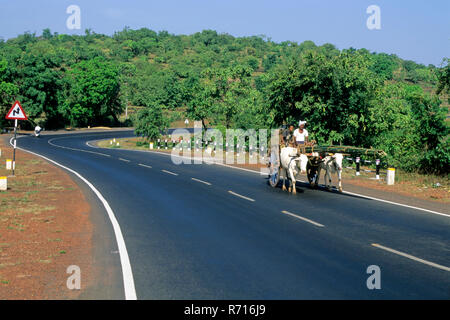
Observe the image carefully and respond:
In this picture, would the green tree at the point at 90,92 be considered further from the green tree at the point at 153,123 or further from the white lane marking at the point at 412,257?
the white lane marking at the point at 412,257

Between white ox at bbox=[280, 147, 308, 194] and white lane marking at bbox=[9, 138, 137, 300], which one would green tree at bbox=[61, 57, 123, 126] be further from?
white lane marking at bbox=[9, 138, 137, 300]

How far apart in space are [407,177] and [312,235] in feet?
43.9

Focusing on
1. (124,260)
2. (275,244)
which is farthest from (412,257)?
(124,260)

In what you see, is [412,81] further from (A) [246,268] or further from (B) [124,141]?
(A) [246,268]

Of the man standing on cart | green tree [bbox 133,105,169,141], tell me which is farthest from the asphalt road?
green tree [bbox 133,105,169,141]

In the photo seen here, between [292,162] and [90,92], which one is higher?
[90,92]

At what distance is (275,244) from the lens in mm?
9539

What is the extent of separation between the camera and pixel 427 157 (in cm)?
2159

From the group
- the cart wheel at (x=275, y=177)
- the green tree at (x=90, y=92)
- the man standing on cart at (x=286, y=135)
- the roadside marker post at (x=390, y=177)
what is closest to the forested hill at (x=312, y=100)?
the green tree at (x=90, y=92)

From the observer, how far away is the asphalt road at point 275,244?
6895 mm

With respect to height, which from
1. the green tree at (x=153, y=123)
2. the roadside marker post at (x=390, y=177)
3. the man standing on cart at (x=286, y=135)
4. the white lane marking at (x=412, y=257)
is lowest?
the white lane marking at (x=412, y=257)

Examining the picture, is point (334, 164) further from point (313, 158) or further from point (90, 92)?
point (90, 92)

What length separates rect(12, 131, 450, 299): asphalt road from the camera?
6895 mm

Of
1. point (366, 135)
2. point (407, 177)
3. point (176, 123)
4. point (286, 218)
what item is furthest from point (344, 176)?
point (176, 123)
